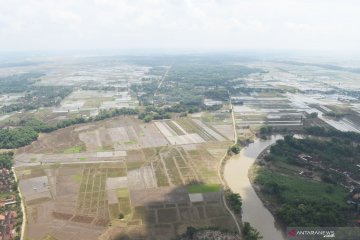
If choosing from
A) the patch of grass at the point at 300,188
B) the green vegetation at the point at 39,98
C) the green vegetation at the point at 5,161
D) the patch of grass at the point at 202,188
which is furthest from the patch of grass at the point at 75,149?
the green vegetation at the point at 39,98

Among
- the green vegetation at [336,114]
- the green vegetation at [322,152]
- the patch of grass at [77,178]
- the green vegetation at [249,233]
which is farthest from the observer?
the green vegetation at [336,114]

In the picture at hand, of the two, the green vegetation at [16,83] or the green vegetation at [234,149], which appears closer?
the green vegetation at [234,149]

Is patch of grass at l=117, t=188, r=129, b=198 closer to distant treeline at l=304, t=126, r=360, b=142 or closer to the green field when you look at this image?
the green field

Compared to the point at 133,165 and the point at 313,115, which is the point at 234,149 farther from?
the point at 313,115

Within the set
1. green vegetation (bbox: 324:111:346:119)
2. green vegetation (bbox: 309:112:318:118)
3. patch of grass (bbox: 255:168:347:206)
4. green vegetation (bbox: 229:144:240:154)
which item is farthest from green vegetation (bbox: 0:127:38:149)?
green vegetation (bbox: 324:111:346:119)

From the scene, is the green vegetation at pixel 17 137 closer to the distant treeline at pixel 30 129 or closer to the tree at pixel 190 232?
the distant treeline at pixel 30 129

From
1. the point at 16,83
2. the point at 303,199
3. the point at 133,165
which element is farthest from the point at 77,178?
the point at 16,83
